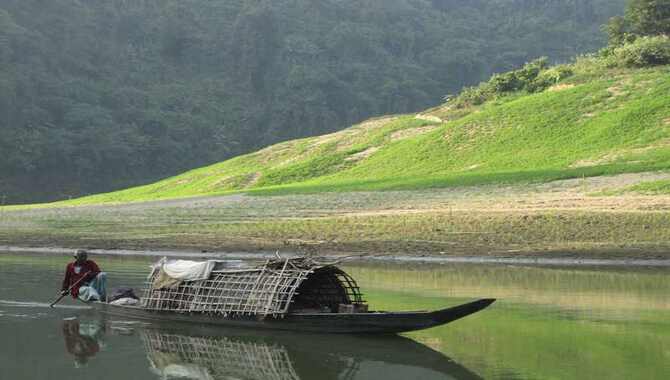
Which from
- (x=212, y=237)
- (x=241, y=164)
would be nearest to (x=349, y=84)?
(x=241, y=164)

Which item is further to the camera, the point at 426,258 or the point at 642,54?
the point at 642,54

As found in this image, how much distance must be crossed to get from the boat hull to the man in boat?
2347 mm

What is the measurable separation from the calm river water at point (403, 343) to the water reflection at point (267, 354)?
2 centimetres

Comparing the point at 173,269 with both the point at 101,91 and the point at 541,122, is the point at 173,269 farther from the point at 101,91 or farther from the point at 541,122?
the point at 101,91

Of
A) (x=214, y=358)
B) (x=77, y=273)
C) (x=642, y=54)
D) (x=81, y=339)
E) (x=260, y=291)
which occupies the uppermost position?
(x=642, y=54)

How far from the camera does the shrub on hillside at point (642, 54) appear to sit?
6819 centimetres

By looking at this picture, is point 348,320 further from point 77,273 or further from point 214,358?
point 77,273

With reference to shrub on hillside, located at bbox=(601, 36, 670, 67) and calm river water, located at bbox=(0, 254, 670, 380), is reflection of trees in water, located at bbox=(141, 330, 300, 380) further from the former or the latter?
shrub on hillside, located at bbox=(601, 36, 670, 67)

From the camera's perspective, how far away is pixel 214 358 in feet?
56.3

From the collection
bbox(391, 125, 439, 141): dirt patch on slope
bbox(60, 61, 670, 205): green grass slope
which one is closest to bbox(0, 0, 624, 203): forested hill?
bbox(60, 61, 670, 205): green grass slope

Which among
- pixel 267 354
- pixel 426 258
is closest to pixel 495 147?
pixel 426 258

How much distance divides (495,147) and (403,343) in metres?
41.4

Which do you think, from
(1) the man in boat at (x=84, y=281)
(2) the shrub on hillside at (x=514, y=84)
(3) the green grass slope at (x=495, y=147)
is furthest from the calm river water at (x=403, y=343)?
(2) the shrub on hillside at (x=514, y=84)

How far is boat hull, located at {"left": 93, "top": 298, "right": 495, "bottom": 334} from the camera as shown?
17.7 metres
